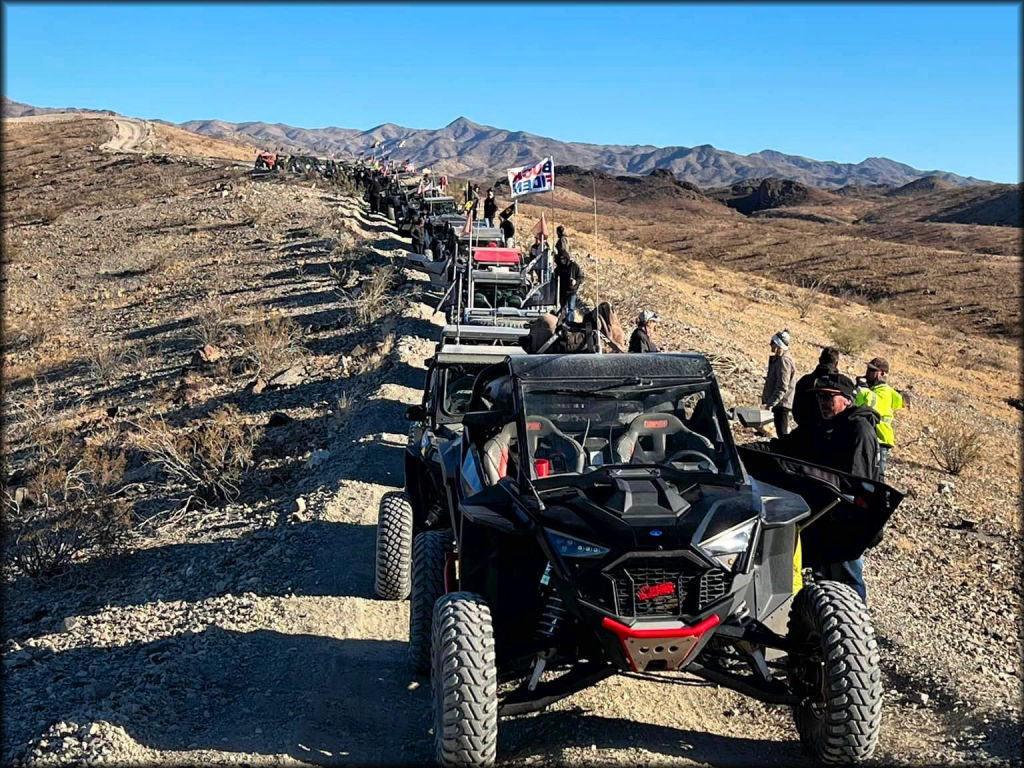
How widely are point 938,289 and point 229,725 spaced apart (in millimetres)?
38098

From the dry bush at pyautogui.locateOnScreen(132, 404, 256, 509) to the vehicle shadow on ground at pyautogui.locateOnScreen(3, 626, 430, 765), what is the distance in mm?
4121

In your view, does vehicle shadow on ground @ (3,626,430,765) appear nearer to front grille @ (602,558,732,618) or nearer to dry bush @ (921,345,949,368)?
front grille @ (602,558,732,618)

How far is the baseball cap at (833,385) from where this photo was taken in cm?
646

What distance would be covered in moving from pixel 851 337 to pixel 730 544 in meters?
20.1

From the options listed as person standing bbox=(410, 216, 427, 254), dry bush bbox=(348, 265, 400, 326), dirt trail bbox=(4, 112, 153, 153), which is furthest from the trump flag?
dirt trail bbox=(4, 112, 153, 153)

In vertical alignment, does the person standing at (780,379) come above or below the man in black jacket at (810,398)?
below

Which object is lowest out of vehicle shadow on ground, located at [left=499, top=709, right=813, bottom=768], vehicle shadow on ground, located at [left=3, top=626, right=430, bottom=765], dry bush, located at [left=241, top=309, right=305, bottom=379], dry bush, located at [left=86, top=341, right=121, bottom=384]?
dry bush, located at [left=86, top=341, right=121, bottom=384]

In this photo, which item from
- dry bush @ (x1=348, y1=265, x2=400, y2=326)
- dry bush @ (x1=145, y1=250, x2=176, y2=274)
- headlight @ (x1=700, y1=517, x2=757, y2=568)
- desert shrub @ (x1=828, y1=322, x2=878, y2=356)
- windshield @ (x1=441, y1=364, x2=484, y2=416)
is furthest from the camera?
dry bush @ (x1=145, y1=250, x2=176, y2=274)

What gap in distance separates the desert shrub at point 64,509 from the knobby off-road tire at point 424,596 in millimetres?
5347

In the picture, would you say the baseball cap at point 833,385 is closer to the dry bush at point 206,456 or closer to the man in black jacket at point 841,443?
the man in black jacket at point 841,443

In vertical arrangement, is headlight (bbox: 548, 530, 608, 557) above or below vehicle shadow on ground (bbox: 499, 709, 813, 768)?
above

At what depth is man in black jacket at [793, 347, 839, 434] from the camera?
663 centimetres

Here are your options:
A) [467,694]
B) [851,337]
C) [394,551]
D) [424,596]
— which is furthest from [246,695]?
[851,337]

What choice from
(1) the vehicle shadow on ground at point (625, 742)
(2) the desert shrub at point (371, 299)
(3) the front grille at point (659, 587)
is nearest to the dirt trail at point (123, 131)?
(2) the desert shrub at point (371, 299)
